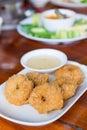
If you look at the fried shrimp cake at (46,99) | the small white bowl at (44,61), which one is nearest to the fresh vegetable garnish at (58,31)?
the small white bowl at (44,61)

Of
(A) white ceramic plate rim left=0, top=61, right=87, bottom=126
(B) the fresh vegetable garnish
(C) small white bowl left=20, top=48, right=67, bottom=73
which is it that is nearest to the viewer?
(A) white ceramic plate rim left=0, top=61, right=87, bottom=126

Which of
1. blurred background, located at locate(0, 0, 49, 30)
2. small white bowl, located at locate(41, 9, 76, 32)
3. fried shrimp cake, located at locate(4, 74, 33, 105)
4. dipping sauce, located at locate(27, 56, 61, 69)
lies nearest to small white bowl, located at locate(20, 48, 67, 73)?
dipping sauce, located at locate(27, 56, 61, 69)

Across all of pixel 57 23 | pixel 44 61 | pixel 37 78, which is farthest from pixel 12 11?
pixel 37 78

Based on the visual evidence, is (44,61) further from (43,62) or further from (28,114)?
(28,114)

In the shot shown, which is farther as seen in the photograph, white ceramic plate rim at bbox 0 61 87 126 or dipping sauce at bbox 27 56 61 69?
dipping sauce at bbox 27 56 61 69

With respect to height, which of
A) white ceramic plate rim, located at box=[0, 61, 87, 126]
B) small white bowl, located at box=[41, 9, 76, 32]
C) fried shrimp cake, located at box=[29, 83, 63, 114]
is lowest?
small white bowl, located at box=[41, 9, 76, 32]

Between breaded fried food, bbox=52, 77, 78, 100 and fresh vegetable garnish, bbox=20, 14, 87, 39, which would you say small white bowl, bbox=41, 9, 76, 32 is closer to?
fresh vegetable garnish, bbox=20, 14, 87, 39

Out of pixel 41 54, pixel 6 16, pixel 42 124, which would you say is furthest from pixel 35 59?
pixel 6 16
